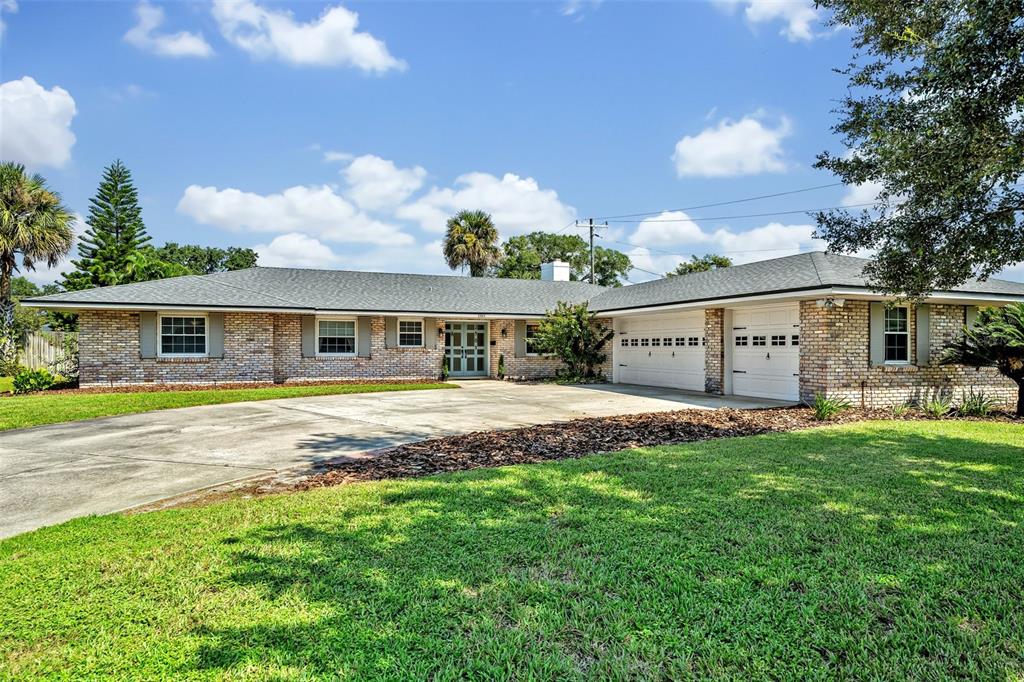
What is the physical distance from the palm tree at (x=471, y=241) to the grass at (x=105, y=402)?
19386 mm

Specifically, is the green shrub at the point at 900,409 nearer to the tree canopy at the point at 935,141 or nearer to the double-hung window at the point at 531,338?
the tree canopy at the point at 935,141

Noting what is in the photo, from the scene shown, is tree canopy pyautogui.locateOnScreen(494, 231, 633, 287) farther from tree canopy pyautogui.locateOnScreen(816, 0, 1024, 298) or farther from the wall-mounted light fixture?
tree canopy pyautogui.locateOnScreen(816, 0, 1024, 298)

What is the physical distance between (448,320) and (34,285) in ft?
241

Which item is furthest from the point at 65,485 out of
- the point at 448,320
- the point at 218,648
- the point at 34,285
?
the point at 34,285

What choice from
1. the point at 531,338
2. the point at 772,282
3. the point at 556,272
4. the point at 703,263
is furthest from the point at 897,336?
the point at 703,263

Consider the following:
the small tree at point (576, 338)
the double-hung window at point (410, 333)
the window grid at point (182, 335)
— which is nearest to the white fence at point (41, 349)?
the window grid at point (182, 335)

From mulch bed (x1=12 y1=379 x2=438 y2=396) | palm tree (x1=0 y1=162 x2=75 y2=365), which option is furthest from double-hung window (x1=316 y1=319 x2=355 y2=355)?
palm tree (x1=0 y1=162 x2=75 y2=365)

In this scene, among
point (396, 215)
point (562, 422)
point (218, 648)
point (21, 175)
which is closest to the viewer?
point (218, 648)

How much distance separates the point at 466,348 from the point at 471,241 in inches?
546

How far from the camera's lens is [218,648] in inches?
108

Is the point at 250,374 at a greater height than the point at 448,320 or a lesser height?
lesser

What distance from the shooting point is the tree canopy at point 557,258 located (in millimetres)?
52062

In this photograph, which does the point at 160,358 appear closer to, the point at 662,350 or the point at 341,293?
the point at 341,293

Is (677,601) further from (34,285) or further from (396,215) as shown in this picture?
(34,285)
